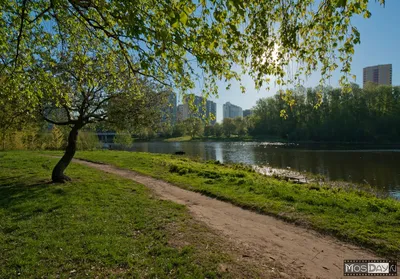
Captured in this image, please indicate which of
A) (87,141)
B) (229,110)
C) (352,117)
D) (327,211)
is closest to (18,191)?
(327,211)

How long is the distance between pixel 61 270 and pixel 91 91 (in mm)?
8271

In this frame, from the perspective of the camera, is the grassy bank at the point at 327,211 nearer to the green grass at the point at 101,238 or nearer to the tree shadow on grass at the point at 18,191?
the green grass at the point at 101,238

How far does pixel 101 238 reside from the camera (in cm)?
529

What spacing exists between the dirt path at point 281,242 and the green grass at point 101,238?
614 millimetres

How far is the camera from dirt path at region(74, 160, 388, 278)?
4555mm

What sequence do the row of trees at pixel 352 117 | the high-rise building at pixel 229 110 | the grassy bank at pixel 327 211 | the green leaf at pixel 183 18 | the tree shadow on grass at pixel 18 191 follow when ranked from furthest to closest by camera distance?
the row of trees at pixel 352 117
the high-rise building at pixel 229 110
the tree shadow on grass at pixel 18 191
the grassy bank at pixel 327 211
the green leaf at pixel 183 18

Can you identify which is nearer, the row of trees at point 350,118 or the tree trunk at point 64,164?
the tree trunk at point 64,164

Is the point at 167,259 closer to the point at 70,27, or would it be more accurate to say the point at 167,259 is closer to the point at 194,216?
the point at 194,216

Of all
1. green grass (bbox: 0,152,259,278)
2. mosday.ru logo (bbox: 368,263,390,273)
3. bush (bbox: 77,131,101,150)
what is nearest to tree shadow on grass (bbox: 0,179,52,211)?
green grass (bbox: 0,152,259,278)

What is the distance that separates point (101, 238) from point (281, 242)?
3.88 meters

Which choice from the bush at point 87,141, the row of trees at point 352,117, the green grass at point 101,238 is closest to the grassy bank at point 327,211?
the green grass at point 101,238

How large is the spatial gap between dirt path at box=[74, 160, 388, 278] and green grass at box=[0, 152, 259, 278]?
24.2 inches

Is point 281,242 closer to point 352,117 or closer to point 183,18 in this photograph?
point 183,18

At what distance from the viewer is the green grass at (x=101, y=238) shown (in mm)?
4199
